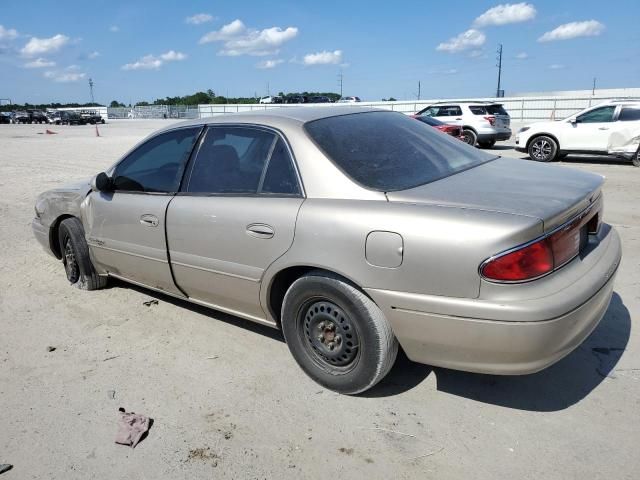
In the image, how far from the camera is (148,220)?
3.83m

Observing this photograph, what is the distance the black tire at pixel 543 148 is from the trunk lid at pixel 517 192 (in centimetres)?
1134

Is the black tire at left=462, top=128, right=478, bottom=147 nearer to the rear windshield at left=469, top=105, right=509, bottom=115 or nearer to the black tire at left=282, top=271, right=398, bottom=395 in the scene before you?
the rear windshield at left=469, top=105, right=509, bottom=115

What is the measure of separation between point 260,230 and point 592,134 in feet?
41.4

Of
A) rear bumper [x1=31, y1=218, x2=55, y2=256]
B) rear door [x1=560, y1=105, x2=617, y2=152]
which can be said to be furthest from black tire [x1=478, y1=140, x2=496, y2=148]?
rear bumper [x1=31, y1=218, x2=55, y2=256]

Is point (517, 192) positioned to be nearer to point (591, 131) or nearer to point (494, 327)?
point (494, 327)

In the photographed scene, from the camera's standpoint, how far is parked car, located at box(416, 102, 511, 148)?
1770 centimetres

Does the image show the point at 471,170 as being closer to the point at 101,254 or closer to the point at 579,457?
the point at 579,457

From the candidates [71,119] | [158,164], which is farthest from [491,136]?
[71,119]

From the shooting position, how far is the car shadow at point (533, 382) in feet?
9.54

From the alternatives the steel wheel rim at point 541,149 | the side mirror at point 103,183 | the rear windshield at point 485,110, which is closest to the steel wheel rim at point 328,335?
the side mirror at point 103,183

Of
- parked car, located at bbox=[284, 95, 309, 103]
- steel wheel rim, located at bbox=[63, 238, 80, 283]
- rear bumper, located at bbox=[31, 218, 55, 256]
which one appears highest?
parked car, located at bbox=[284, 95, 309, 103]

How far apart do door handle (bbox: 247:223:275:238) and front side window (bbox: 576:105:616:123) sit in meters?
12.7

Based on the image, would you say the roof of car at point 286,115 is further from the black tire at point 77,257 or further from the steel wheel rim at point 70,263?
the steel wheel rim at point 70,263

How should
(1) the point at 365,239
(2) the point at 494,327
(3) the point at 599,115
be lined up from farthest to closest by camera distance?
(3) the point at 599,115 → (1) the point at 365,239 → (2) the point at 494,327
